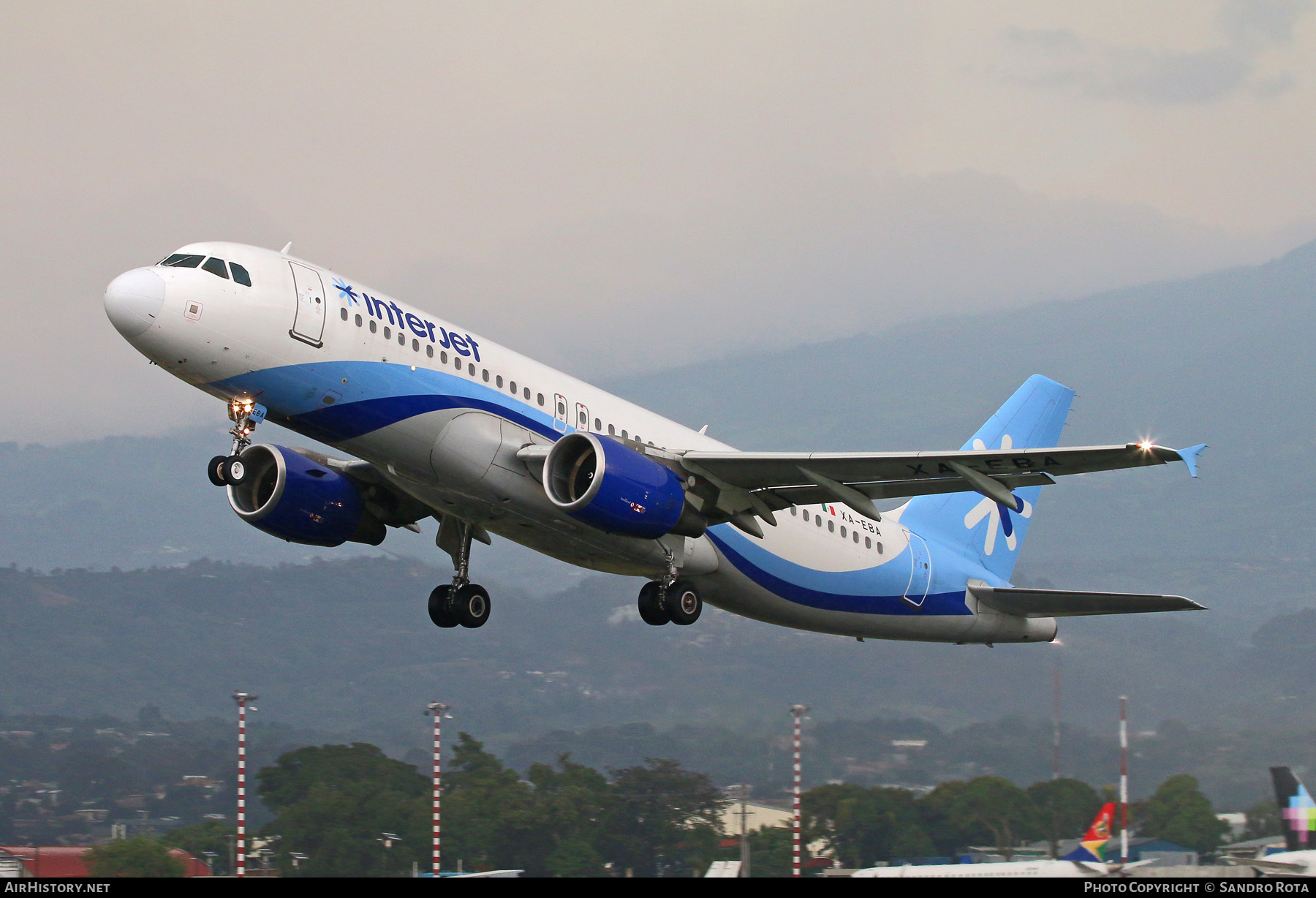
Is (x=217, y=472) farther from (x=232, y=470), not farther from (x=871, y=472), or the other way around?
(x=871, y=472)

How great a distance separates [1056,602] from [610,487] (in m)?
12.6

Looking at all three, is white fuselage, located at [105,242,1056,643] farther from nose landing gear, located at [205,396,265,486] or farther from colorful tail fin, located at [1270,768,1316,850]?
colorful tail fin, located at [1270,768,1316,850]

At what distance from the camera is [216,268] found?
23.9 meters

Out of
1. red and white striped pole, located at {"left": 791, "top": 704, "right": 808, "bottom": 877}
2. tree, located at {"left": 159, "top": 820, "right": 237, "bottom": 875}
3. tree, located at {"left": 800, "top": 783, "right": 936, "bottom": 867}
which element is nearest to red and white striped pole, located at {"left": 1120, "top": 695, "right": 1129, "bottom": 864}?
tree, located at {"left": 800, "top": 783, "right": 936, "bottom": 867}

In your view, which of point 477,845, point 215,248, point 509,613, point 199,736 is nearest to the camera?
point 215,248

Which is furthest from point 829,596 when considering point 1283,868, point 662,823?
point 662,823

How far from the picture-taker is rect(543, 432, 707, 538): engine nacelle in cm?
2548

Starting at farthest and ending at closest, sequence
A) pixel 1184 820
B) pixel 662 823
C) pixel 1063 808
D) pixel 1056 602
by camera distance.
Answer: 1. pixel 662 823
2. pixel 1063 808
3. pixel 1184 820
4. pixel 1056 602

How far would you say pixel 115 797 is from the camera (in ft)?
192

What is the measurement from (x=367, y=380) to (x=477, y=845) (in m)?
21.8

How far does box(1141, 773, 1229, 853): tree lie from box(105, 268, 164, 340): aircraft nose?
28.8 meters

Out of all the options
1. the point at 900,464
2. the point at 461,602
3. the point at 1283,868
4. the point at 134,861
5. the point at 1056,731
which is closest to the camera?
the point at 900,464

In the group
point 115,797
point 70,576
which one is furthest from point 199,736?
point 70,576
